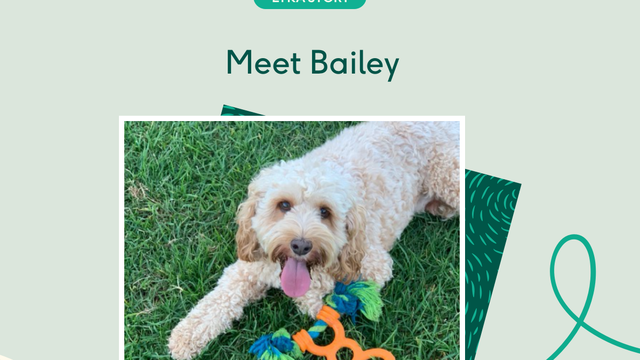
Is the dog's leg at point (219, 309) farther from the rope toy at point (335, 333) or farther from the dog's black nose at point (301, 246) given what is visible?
the dog's black nose at point (301, 246)

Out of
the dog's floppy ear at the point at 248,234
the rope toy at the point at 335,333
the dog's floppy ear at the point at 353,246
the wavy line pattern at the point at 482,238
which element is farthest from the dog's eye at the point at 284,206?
the wavy line pattern at the point at 482,238

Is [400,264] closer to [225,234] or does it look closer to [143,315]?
[225,234]

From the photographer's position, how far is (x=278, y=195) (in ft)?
8.34

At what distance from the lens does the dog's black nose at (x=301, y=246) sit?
2.42 meters

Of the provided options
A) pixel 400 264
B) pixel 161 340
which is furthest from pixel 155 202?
pixel 400 264

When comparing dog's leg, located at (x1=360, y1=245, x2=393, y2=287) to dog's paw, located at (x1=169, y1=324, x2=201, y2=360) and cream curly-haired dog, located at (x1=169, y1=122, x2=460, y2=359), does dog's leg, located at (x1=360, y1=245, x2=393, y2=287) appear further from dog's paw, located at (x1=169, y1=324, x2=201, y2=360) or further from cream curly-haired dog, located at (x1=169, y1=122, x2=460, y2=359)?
dog's paw, located at (x1=169, y1=324, x2=201, y2=360)

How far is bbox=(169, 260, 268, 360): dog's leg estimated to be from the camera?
2.76 meters

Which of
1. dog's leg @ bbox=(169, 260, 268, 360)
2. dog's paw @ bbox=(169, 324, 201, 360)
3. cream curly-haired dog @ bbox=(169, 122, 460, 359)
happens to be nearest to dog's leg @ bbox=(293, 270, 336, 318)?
cream curly-haired dog @ bbox=(169, 122, 460, 359)

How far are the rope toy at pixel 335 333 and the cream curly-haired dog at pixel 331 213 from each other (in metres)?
0.07

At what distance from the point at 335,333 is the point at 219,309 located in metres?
0.63

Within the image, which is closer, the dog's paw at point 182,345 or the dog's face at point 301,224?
the dog's face at point 301,224

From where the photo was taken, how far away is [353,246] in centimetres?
265

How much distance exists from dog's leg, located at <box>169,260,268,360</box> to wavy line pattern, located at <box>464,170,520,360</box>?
1.10 meters

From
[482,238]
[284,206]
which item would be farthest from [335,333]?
[482,238]
